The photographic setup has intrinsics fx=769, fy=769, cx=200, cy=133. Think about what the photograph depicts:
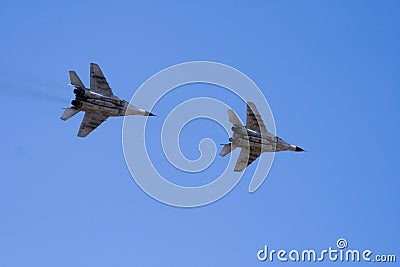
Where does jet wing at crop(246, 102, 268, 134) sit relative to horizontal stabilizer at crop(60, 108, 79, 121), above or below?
above

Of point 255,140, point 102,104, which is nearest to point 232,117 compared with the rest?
point 255,140

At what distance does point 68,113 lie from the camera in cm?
7894

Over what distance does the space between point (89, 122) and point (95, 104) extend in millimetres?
3207

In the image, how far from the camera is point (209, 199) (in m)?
73.2

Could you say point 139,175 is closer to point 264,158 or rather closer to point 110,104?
point 110,104

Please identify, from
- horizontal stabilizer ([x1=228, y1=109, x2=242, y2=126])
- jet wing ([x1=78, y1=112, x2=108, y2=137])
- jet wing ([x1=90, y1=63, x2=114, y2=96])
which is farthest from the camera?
horizontal stabilizer ([x1=228, y1=109, x2=242, y2=126])

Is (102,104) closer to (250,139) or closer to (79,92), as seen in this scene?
(79,92)

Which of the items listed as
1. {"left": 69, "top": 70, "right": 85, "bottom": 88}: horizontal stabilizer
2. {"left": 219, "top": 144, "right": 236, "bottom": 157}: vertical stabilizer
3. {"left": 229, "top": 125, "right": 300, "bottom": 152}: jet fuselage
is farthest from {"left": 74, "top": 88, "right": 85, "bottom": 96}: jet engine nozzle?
{"left": 229, "top": 125, "right": 300, "bottom": 152}: jet fuselage

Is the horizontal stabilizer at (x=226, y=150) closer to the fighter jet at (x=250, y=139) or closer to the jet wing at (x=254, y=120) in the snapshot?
the fighter jet at (x=250, y=139)

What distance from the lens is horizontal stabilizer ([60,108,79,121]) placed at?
78562 mm

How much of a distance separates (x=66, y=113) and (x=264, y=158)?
22.4m

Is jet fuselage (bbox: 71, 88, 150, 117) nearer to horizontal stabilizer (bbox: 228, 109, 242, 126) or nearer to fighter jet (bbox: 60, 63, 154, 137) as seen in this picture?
fighter jet (bbox: 60, 63, 154, 137)

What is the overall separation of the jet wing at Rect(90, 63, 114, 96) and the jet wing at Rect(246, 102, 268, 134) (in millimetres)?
15079

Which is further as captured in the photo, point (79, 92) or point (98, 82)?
point (98, 82)
